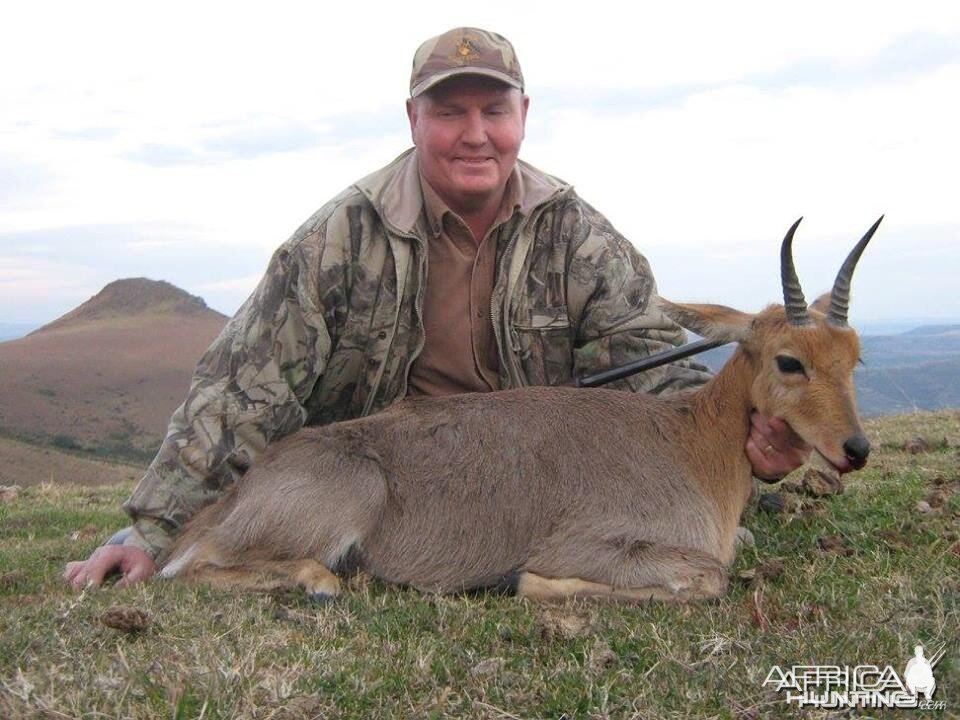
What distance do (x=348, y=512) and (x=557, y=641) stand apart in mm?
→ 1709

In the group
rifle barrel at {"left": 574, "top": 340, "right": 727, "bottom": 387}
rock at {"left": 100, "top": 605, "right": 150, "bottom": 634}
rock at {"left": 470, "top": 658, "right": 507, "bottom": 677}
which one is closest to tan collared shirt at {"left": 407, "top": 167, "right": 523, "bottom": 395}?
rifle barrel at {"left": 574, "top": 340, "right": 727, "bottom": 387}

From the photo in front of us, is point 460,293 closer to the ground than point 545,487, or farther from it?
farther from it

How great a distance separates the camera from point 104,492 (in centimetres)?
1209

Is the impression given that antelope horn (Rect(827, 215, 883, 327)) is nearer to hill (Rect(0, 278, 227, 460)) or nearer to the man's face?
the man's face

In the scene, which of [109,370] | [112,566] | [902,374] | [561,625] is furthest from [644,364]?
[109,370]

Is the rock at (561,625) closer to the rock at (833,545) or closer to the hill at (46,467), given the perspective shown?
the rock at (833,545)

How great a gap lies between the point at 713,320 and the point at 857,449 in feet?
4.05

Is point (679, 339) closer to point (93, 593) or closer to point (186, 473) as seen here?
point (186, 473)

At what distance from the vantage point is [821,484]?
745 centimetres

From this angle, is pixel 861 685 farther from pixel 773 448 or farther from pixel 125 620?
pixel 125 620

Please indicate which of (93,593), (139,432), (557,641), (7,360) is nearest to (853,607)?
(557,641)

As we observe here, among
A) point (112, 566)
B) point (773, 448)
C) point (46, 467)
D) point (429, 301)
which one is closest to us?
point (773, 448)

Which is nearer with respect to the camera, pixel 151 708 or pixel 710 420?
pixel 151 708

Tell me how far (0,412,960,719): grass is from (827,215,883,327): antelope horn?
4.53 ft
